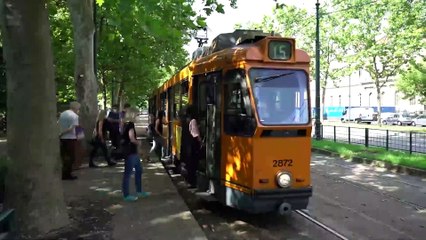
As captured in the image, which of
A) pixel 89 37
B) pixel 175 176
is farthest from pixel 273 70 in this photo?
pixel 89 37

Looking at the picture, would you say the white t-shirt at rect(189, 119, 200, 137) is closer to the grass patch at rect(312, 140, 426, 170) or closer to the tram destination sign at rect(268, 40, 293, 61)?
the tram destination sign at rect(268, 40, 293, 61)

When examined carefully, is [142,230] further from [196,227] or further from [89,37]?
[89,37]

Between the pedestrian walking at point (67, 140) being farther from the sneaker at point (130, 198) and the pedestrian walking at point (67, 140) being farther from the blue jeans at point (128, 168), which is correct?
the sneaker at point (130, 198)

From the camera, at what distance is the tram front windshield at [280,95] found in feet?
23.4

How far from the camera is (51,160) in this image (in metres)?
6.32

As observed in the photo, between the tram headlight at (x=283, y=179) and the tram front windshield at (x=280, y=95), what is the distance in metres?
0.74

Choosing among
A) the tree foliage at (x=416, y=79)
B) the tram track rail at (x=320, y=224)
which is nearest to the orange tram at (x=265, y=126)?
the tram track rail at (x=320, y=224)

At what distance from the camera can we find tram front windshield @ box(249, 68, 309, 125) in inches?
280

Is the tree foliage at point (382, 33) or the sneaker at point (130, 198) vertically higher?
the tree foliage at point (382, 33)

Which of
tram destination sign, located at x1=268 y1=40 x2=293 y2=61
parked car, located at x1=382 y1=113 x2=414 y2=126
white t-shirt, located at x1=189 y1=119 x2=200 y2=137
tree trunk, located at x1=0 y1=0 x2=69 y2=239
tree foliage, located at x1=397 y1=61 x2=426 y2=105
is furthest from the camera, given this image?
parked car, located at x1=382 y1=113 x2=414 y2=126

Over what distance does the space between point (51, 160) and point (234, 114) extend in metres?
2.75

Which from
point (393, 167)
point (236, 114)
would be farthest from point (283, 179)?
point (393, 167)

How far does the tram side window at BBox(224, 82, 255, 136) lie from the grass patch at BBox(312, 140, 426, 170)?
817cm

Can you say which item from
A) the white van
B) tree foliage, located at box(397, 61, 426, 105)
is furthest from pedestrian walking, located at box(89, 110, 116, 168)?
the white van
